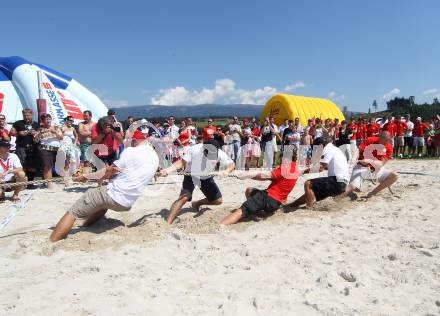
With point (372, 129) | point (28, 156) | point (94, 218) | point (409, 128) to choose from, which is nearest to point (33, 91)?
point (28, 156)

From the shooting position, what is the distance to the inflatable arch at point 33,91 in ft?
36.8

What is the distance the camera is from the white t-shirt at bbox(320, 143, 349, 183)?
20.1 ft

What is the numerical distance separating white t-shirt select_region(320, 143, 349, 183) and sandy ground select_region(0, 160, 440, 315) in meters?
0.51

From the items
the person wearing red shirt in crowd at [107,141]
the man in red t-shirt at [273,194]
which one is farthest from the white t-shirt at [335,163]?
the person wearing red shirt in crowd at [107,141]

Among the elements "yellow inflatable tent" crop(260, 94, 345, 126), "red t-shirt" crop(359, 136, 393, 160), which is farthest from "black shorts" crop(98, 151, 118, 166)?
"yellow inflatable tent" crop(260, 94, 345, 126)

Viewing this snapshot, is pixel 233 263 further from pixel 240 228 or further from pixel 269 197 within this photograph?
pixel 269 197

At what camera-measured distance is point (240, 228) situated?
5.00 metres

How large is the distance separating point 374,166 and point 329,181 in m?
1.04

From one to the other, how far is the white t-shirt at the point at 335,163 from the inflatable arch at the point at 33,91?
27.1ft

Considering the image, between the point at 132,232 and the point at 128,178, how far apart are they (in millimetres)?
714

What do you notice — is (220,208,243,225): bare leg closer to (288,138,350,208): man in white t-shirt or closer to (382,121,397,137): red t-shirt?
(288,138,350,208): man in white t-shirt

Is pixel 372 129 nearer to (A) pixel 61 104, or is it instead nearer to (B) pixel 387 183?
(B) pixel 387 183

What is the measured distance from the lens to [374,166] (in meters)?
6.55

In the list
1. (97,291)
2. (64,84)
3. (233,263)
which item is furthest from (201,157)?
(64,84)
